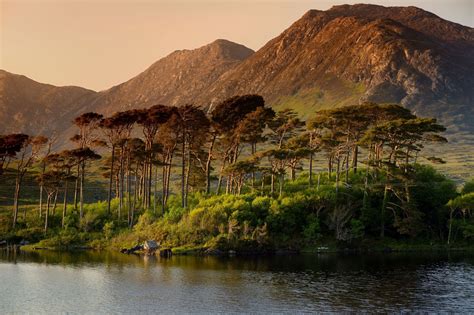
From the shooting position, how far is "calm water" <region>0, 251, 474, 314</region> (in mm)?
47969

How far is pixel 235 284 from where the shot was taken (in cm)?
5700

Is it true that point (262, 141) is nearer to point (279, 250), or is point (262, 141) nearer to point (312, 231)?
point (312, 231)

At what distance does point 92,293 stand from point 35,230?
46.7 m

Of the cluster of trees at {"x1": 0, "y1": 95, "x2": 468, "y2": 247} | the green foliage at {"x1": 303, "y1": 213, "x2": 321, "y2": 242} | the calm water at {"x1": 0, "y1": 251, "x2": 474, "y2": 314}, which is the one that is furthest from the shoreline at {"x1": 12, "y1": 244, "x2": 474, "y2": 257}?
the calm water at {"x1": 0, "y1": 251, "x2": 474, "y2": 314}

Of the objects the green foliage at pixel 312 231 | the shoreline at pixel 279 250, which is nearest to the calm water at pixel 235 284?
the shoreline at pixel 279 250

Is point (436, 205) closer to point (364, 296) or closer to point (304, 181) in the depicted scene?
point (304, 181)

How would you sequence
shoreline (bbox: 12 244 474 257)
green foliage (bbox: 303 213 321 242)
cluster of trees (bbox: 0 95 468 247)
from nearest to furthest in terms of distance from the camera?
1. shoreline (bbox: 12 244 474 257)
2. green foliage (bbox: 303 213 321 242)
3. cluster of trees (bbox: 0 95 468 247)

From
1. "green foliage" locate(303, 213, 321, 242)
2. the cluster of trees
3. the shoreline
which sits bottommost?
the shoreline

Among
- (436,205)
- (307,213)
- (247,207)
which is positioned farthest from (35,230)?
(436,205)

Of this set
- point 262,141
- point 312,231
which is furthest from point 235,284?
point 262,141

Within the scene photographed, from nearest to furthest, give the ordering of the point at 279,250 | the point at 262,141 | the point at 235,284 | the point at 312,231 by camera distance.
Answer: the point at 235,284 < the point at 279,250 < the point at 312,231 < the point at 262,141

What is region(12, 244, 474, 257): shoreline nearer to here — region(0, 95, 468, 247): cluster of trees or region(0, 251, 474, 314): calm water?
region(0, 95, 468, 247): cluster of trees

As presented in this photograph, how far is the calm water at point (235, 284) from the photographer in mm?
47969

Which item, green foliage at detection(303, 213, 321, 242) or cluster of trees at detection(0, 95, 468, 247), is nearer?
green foliage at detection(303, 213, 321, 242)
